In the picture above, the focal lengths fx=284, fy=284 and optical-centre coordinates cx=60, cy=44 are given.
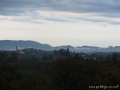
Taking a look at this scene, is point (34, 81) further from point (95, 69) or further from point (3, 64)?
point (95, 69)

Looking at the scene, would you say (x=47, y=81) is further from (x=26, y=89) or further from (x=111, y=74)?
(x=111, y=74)

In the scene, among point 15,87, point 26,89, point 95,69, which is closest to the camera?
point 15,87

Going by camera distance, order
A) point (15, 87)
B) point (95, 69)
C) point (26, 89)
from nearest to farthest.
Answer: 1. point (15, 87)
2. point (26, 89)
3. point (95, 69)

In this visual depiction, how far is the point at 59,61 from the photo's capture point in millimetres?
26844

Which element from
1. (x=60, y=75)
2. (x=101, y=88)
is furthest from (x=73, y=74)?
(x=101, y=88)

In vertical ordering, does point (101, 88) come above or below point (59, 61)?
below

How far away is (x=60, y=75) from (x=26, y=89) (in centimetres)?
325

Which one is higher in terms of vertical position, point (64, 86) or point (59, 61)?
point (59, 61)

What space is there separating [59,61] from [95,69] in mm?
3498

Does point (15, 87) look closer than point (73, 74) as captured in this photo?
Yes

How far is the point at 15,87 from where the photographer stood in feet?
73.0

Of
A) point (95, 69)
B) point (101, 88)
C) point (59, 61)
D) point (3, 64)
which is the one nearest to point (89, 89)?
point (101, 88)

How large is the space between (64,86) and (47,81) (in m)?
1.60

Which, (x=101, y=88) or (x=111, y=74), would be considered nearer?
(x=101, y=88)
